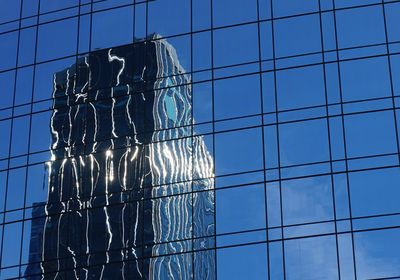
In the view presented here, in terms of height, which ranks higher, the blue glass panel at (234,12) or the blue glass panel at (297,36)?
the blue glass panel at (234,12)

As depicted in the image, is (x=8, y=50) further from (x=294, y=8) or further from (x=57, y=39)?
(x=294, y=8)

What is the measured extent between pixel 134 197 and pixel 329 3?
43.6 feet

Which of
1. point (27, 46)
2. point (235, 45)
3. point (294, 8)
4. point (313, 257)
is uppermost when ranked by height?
point (27, 46)

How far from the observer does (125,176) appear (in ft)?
179

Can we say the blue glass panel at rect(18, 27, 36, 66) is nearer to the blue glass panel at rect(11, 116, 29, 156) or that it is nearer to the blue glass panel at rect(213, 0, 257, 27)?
the blue glass panel at rect(11, 116, 29, 156)

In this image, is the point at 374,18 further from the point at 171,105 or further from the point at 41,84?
the point at 41,84

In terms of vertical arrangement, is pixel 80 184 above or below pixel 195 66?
below

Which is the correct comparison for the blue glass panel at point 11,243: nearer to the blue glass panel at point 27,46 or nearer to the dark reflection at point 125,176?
the dark reflection at point 125,176

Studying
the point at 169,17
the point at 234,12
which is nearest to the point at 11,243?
the point at 169,17

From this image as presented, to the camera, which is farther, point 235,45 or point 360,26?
point 235,45

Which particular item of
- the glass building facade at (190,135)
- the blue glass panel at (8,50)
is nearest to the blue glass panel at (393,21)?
the glass building facade at (190,135)

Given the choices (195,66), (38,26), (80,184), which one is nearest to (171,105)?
(195,66)

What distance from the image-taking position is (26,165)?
188ft

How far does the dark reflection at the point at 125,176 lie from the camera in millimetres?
52375
